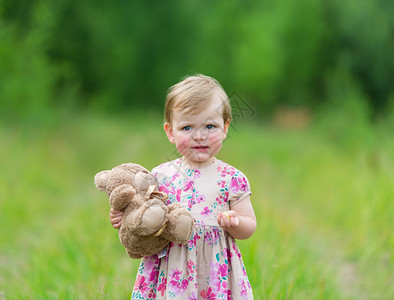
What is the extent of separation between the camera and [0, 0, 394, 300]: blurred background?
4293 millimetres

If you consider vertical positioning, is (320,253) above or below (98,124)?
below

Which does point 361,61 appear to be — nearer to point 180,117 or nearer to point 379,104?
point 379,104

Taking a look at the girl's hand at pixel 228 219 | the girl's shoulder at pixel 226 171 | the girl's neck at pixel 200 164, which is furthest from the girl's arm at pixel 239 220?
the girl's neck at pixel 200 164

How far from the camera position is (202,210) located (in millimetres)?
2408

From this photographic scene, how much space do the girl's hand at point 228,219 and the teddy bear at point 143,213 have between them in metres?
0.12

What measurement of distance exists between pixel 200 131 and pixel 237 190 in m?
0.32

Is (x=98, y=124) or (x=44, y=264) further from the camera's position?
(x=98, y=124)

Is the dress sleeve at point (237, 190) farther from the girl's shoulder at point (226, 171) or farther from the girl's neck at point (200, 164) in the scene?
the girl's neck at point (200, 164)

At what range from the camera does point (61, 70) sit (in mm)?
13750

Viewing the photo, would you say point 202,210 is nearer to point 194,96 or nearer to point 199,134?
point 199,134

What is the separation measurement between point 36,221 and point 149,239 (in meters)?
4.49

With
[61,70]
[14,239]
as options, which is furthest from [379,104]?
[14,239]

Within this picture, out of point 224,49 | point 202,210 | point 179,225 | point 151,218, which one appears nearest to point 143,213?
point 151,218

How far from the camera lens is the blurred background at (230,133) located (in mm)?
4293
